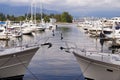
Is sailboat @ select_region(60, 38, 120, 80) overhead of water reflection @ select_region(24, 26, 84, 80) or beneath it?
overhead

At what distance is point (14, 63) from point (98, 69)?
5.74m

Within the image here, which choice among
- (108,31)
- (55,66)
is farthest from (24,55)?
(108,31)

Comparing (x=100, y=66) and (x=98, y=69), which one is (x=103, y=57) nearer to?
(x=98, y=69)

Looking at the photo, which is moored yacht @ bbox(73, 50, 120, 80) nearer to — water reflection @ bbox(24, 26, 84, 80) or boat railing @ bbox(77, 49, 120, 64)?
boat railing @ bbox(77, 49, 120, 64)

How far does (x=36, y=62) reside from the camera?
34406 mm

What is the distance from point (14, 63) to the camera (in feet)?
75.9

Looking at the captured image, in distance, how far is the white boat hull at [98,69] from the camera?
798 inches

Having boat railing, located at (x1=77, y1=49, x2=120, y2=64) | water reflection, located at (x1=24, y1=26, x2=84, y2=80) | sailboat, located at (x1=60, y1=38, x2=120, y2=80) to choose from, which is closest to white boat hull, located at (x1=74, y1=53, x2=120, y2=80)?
sailboat, located at (x1=60, y1=38, x2=120, y2=80)

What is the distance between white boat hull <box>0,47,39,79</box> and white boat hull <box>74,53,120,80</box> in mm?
3518

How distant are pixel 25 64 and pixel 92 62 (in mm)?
5194

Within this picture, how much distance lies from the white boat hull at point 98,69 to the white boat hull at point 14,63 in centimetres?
352

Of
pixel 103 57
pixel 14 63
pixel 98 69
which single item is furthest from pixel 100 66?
pixel 14 63

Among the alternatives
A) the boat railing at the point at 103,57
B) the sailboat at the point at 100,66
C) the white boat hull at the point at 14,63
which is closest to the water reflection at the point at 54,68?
the white boat hull at the point at 14,63

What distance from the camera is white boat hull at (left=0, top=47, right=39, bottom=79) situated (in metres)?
22.4
